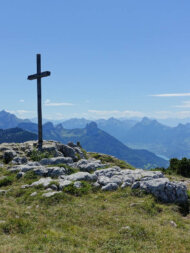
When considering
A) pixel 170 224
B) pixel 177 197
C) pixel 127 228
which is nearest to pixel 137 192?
pixel 177 197

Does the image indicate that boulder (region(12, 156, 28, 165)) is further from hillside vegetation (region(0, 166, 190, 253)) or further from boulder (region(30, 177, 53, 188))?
hillside vegetation (region(0, 166, 190, 253))

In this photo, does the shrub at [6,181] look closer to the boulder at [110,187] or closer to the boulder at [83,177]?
the boulder at [83,177]

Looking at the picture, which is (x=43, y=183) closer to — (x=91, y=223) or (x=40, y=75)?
(x=91, y=223)

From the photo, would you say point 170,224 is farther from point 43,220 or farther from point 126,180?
point 43,220

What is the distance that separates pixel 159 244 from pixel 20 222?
251 inches

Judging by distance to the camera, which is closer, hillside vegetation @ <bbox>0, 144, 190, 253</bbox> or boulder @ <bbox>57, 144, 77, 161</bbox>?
hillside vegetation @ <bbox>0, 144, 190, 253</bbox>

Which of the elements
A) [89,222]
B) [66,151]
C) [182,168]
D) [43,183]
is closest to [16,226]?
[89,222]

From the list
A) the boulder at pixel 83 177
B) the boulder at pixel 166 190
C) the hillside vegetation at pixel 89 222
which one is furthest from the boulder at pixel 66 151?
the boulder at pixel 166 190

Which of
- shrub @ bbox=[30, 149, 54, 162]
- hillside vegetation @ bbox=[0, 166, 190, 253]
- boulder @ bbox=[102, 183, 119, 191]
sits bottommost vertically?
hillside vegetation @ bbox=[0, 166, 190, 253]

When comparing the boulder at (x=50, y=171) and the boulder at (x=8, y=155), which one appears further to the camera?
the boulder at (x=8, y=155)

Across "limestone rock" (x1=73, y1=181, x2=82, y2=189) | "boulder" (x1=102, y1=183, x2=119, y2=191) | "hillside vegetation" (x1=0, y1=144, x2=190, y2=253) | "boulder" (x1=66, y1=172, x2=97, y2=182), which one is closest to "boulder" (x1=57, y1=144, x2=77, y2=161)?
"boulder" (x1=66, y1=172, x2=97, y2=182)

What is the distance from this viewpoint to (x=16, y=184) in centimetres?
1703

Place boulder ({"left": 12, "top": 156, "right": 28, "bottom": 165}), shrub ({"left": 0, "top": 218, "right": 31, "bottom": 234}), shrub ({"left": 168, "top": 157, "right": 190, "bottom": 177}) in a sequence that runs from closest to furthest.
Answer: shrub ({"left": 0, "top": 218, "right": 31, "bottom": 234}) → boulder ({"left": 12, "top": 156, "right": 28, "bottom": 165}) → shrub ({"left": 168, "top": 157, "right": 190, "bottom": 177})

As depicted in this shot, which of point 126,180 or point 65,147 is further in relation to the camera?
point 65,147
